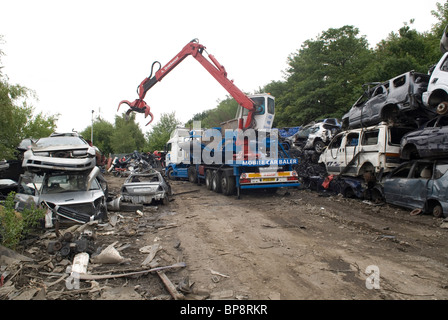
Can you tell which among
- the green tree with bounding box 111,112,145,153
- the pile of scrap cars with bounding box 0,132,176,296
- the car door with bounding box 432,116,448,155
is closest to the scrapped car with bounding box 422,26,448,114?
the car door with bounding box 432,116,448,155

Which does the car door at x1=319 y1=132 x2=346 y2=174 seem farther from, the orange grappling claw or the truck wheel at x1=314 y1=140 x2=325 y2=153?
the orange grappling claw

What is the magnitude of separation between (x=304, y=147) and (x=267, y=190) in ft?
12.5

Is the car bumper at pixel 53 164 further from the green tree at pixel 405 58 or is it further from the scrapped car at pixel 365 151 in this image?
the green tree at pixel 405 58

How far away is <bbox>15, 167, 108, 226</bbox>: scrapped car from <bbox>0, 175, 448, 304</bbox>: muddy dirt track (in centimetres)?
47

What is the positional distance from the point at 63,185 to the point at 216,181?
6.03 m

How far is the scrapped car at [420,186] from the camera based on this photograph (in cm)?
680

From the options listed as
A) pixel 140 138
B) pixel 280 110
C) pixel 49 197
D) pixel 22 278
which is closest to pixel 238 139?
pixel 49 197

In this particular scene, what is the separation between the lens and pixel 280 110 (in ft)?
96.5

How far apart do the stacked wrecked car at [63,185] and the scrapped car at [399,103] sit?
29.4ft

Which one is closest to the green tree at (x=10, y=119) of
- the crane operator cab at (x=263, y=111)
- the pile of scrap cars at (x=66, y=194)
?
the pile of scrap cars at (x=66, y=194)

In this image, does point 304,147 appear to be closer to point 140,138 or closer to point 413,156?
point 413,156

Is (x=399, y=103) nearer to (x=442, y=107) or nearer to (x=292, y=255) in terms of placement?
(x=442, y=107)

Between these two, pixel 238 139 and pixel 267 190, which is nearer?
pixel 238 139

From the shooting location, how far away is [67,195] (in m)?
7.23
